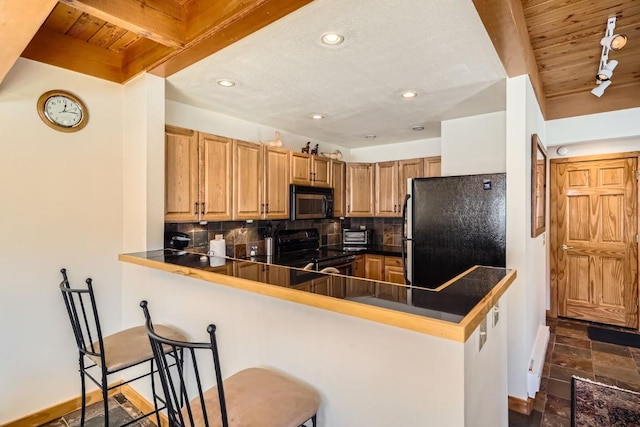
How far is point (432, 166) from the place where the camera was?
162 inches

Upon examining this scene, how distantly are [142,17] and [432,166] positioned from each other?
3.36 m

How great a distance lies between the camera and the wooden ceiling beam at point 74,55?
2172mm

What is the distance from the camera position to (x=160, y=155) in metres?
2.47

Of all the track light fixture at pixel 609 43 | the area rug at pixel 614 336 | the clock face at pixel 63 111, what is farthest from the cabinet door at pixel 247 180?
the area rug at pixel 614 336

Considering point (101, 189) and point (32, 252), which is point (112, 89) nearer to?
point (101, 189)

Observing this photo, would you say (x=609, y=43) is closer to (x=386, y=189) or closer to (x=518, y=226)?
(x=518, y=226)

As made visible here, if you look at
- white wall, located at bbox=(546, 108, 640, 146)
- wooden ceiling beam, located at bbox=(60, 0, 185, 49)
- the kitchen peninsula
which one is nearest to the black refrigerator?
the kitchen peninsula

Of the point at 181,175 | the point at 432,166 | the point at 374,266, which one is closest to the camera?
the point at 181,175

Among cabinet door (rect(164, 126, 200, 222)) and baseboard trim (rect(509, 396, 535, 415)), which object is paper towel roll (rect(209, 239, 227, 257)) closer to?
cabinet door (rect(164, 126, 200, 222))

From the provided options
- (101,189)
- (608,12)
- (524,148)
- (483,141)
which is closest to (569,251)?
(483,141)

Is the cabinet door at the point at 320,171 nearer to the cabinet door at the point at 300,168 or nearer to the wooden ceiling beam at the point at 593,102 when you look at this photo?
the cabinet door at the point at 300,168


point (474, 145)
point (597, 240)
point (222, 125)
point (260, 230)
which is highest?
point (222, 125)

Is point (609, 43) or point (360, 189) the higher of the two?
point (609, 43)

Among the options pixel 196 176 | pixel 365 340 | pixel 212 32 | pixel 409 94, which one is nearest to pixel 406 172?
pixel 409 94
